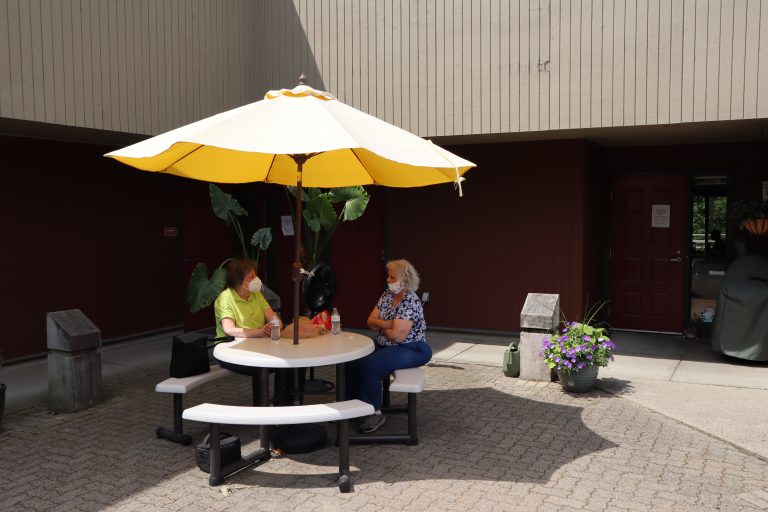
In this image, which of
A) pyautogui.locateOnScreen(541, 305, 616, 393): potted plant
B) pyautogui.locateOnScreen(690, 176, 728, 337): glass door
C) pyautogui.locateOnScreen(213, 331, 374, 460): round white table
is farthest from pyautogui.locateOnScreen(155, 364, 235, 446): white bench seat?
pyautogui.locateOnScreen(690, 176, 728, 337): glass door

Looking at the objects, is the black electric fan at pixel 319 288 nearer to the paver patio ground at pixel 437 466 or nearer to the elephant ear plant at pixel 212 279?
the paver patio ground at pixel 437 466

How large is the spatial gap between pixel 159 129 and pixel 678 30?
5.89 meters

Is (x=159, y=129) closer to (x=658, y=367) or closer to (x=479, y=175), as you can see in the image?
(x=479, y=175)

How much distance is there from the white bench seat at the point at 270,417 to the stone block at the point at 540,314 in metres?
3.06

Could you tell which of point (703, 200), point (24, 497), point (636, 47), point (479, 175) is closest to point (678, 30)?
point (636, 47)

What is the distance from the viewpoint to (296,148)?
4012 millimetres

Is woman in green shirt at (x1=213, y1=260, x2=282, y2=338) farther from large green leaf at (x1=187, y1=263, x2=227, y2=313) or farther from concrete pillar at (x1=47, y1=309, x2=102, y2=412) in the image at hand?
large green leaf at (x1=187, y1=263, x2=227, y2=313)

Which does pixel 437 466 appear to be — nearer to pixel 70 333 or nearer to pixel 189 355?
pixel 189 355

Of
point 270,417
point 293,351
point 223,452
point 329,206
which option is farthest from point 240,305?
point 329,206

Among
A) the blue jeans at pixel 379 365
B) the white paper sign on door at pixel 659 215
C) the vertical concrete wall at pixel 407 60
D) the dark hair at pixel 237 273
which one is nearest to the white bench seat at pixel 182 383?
the dark hair at pixel 237 273

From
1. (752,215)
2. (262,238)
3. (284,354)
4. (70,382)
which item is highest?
(752,215)

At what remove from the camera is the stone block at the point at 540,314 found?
274 inches

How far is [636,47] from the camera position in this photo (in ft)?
24.1

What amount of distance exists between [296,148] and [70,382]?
351 cm
